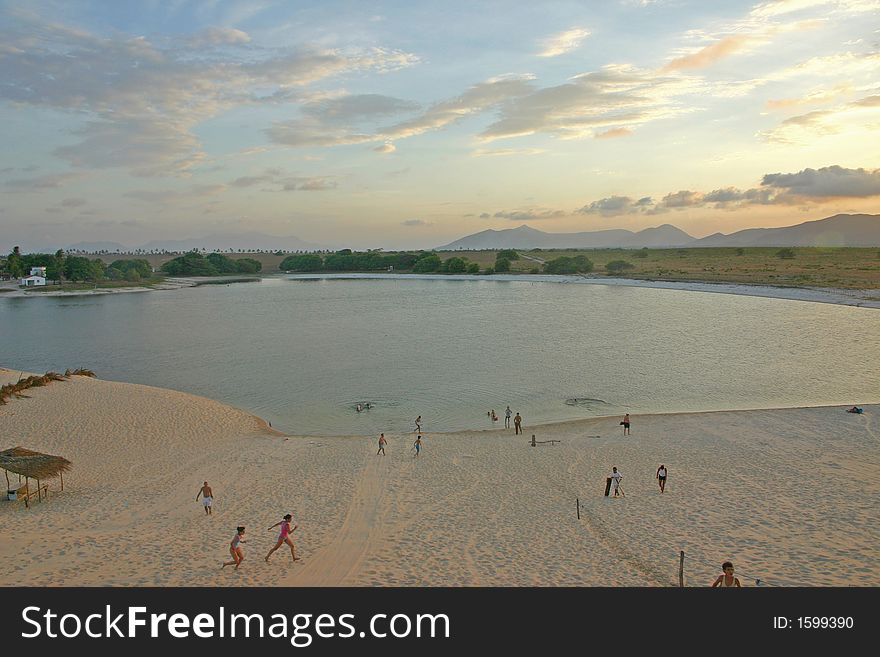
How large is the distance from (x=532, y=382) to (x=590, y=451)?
13.4 m

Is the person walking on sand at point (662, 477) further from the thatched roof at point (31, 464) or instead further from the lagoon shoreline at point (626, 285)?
the lagoon shoreline at point (626, 285)

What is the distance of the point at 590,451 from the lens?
20531mm

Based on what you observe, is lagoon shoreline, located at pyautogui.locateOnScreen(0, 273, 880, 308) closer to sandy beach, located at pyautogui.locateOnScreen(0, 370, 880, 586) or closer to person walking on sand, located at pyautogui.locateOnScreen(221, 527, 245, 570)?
sandy beach, located at pyautogui.locateOnScreen(0, 370, 880, 586)

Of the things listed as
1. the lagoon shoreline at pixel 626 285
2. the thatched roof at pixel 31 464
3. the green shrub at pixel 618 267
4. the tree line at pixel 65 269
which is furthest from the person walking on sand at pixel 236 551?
the tree line at pixel 65 269

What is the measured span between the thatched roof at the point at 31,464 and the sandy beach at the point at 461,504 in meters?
0.98

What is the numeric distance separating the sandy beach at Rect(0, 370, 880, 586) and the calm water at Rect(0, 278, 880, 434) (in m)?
4.56

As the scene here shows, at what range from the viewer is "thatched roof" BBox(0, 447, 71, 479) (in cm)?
1485

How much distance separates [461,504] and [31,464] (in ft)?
38.3

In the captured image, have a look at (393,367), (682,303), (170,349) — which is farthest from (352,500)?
(682,303)

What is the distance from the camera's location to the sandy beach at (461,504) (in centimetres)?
1151

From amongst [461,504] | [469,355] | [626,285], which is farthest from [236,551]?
[626,285]

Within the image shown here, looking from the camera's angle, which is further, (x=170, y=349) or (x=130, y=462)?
(x=170, y=349)
